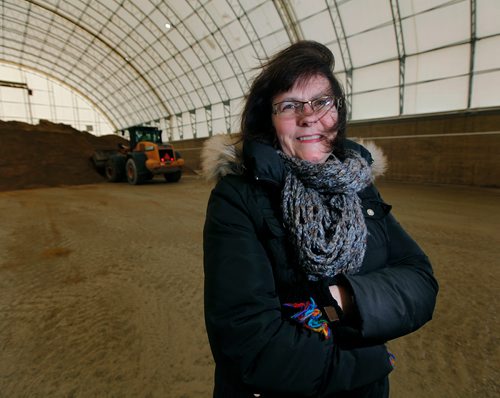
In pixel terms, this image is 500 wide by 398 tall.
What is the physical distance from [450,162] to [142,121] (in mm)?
32454

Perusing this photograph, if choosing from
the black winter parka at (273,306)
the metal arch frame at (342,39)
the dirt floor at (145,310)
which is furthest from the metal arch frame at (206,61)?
the black winter parka at (273,306)

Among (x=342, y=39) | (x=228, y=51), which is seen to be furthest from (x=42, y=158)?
(x=342, y=39)

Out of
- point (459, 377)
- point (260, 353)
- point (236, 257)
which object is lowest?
point (459, 377)

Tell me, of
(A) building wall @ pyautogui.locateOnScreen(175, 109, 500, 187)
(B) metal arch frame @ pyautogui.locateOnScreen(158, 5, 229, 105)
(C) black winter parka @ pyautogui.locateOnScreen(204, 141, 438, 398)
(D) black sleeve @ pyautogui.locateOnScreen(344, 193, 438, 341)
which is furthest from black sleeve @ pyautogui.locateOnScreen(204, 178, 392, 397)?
(B) metal arch frame @ pyautogui.locateOnScreen(158, 5, 229, 105)

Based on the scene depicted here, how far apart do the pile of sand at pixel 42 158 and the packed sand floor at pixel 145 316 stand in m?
10.6

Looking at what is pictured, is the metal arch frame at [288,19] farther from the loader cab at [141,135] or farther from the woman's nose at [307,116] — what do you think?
the woman's nose at [307,116]

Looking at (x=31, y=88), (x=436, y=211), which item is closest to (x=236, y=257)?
(x=436, y=211)

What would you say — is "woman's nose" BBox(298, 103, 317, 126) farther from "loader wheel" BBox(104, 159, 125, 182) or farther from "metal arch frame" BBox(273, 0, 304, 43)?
"metal arch frame" BBox(273, 0, 304, 43)

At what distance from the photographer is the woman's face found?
1.40 meters

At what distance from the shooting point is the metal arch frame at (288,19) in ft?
48.2

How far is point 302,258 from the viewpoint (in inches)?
47.0

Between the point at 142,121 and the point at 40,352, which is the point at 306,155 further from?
the point at 142,121

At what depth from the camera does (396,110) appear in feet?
45.4

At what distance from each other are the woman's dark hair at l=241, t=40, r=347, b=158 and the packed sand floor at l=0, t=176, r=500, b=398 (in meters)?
1.78
